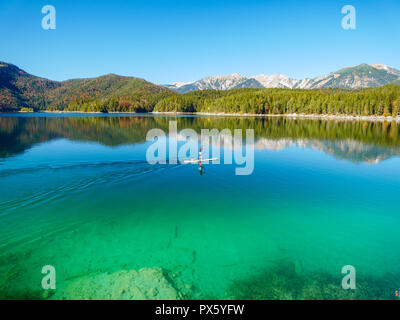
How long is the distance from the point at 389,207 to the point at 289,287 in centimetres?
1414

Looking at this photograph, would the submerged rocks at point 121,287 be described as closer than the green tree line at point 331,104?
Yes

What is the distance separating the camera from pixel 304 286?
33.7ft

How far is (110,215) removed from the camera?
16.5 metres

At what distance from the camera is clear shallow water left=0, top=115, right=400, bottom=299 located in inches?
411

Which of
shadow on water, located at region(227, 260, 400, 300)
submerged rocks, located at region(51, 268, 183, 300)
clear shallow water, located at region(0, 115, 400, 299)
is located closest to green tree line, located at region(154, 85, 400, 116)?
clear shallow water, located at region(0, 115, 400, 299)

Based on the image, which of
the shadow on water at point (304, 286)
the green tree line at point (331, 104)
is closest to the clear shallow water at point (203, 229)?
the shadow on water at point (304, 286)

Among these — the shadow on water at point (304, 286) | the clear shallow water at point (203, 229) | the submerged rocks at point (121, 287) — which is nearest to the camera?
the submerged rocks at point (121, 287)

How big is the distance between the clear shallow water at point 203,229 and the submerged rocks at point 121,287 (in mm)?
72

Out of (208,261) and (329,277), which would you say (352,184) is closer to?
(329,277)

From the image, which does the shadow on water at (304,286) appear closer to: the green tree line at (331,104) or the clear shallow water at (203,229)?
the clear shallow water at (203,229)

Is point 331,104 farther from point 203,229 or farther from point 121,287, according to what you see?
point 121,287

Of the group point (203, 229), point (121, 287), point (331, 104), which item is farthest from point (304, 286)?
point (331, 104)

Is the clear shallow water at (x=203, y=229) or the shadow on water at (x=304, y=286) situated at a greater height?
the clear shallow water at (x=203, y=229)

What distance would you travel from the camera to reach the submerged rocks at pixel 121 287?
9.52 metres
